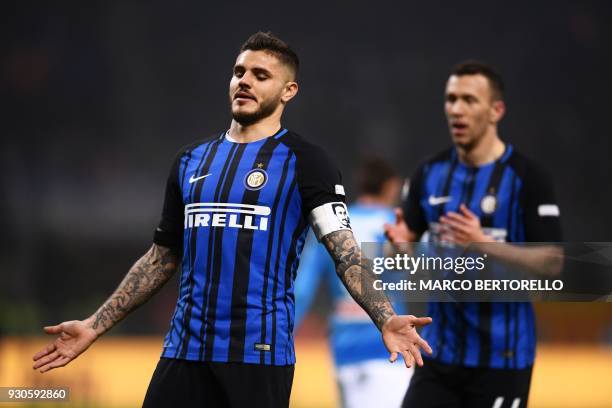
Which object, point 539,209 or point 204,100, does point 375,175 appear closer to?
point 539,209

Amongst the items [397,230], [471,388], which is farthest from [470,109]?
[471,388]

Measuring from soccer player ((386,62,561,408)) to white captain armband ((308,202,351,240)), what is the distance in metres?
0.99

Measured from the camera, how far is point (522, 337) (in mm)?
4195

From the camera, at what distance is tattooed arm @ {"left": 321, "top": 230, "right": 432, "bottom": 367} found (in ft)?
9.27

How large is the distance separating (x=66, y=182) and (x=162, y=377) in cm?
1156

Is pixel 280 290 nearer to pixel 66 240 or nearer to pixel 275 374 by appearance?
pixel 275 374

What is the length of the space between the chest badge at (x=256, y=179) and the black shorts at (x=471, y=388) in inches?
57.6

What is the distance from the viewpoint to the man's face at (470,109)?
448 centimetres

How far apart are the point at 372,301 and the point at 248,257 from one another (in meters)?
0.43

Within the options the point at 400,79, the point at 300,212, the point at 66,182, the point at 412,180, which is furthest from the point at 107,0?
the point at 300,212

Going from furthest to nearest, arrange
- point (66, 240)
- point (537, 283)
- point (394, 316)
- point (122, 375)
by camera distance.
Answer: point (66, 240), point (122, 375), point (537, 283), point (394, 316)

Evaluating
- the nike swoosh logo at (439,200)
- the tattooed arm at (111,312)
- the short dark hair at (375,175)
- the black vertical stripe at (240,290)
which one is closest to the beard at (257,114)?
the black vertical stripe at (240,290)

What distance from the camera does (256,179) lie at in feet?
10.4

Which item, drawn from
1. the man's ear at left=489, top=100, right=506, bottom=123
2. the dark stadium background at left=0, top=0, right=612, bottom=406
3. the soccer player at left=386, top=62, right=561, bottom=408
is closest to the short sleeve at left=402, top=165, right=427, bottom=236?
the soccer player at left=386, top=62, right=561, bottom=408
